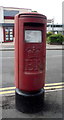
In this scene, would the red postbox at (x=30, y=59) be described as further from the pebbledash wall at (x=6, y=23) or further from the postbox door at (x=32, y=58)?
the pebbledash wall at (x=6, y=23)

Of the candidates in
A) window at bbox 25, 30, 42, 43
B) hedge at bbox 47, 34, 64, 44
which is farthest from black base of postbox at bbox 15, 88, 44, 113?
hedge at bbox 47, 34, 64, 44

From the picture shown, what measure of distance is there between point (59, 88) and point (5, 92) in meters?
1.42

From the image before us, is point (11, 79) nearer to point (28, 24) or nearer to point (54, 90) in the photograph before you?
point (54, 90)

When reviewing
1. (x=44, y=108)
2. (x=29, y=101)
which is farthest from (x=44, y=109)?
(x=29, y=101)

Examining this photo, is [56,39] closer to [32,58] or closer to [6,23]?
[6,23]

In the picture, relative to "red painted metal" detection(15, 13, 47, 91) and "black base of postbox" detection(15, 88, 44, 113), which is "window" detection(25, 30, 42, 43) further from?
"black base of postbox" detection(15, 88, 44, 113)

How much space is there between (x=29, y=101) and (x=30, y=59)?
748mm

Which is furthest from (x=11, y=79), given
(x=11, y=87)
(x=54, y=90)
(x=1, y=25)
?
(x=1, y=25)

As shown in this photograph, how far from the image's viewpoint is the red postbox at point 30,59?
8.59ft

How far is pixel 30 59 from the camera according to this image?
105 inches

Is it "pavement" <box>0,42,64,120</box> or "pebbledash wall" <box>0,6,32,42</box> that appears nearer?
"pavement" <box>0,42,64,120</box>

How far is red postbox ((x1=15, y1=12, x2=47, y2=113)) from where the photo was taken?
103 inches

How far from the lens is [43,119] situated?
2.62 m

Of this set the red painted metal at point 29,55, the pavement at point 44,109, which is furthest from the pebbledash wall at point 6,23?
the red painted metal at point 29,55
